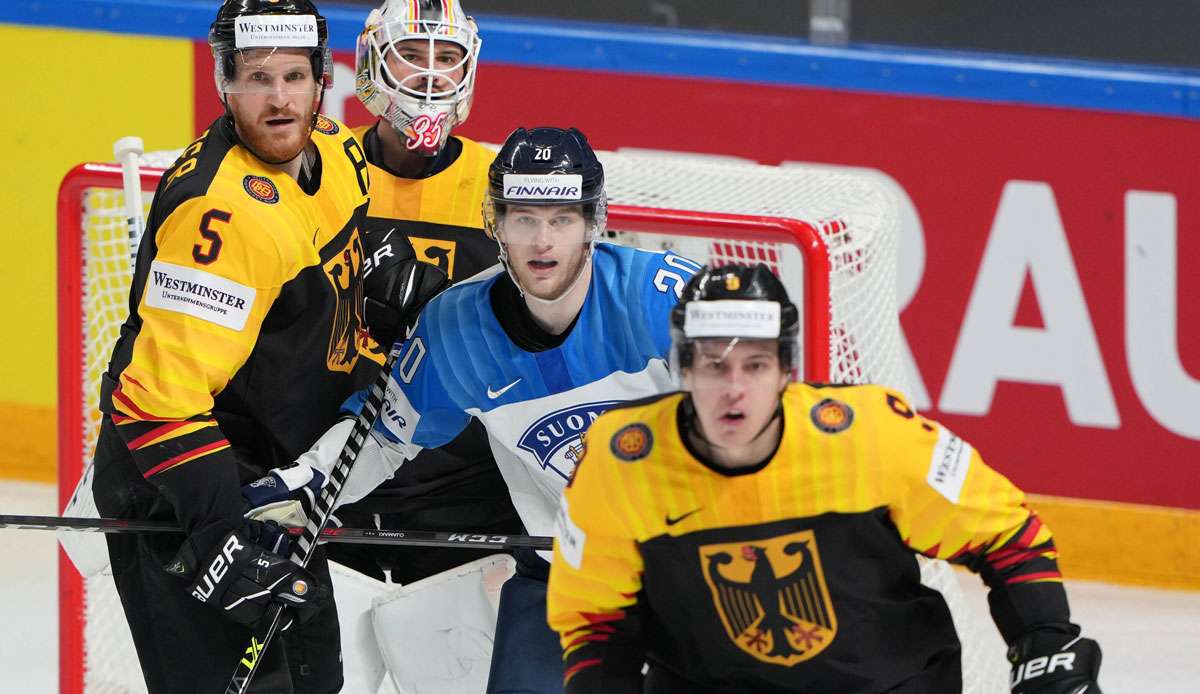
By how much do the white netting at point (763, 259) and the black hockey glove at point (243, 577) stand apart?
93cm

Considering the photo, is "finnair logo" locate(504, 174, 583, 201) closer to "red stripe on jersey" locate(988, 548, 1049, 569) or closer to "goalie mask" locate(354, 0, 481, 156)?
"goalie mask" locate(354, 0, 481, 156)

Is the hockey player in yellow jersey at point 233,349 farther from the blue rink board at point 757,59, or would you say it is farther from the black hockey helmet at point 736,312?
the blue rink board at point 757,59

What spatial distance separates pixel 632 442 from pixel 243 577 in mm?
711

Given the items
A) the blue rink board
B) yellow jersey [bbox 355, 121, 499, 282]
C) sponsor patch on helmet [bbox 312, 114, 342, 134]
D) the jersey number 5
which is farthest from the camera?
the blue rink board

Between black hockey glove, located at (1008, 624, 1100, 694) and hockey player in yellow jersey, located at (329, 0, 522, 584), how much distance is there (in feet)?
4.21

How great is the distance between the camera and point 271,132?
288 centimetres

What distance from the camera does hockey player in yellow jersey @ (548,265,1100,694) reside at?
7.70 feet

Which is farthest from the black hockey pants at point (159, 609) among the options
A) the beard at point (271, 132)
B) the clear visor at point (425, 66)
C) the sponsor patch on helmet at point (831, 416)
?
the sponsor patch on helmet at point (831, 416)

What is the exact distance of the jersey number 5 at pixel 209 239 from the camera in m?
2.75

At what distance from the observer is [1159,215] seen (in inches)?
178

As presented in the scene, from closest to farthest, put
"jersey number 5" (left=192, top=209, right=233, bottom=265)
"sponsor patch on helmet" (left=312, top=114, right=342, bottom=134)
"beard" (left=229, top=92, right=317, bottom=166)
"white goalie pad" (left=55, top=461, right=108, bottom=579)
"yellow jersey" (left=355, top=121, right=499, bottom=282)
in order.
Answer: "jersey number 5" (left=192, top=209, right=233, bottom=265) < "beard" (left=229, top=92, right=317, bottom=166) < "sponsor patch on helmet" (left=312, top=114, right=342, bottom=134) < "white goalie pad" (left=55, top=461, right=108, bottom=579) < "yellow jersey" (left=355, top=121, right=499, bottom=282)

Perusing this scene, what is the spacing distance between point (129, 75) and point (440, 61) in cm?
200

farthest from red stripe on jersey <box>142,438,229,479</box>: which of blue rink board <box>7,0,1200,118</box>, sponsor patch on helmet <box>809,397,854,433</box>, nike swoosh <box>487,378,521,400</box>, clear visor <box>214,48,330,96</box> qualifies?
blue rink board <box>7,0,1200,118</box>

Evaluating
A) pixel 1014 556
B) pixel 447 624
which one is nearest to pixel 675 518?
pixel 1014 556
